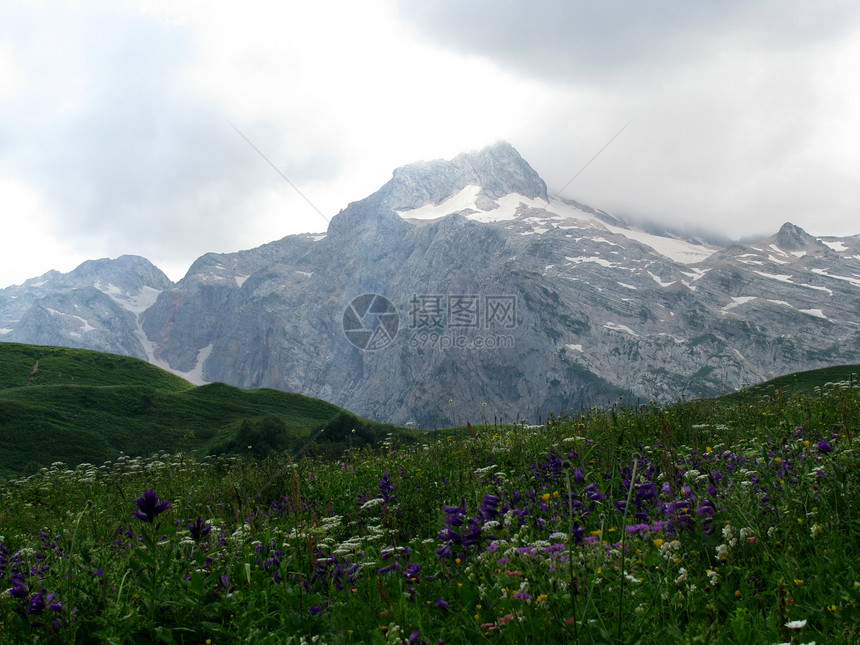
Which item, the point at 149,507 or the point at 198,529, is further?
the point at 198,529

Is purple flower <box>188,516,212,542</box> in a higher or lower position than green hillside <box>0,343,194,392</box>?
lower

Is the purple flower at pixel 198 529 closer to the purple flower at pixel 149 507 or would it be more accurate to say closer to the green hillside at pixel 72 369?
the purple flower at pixel 149 507

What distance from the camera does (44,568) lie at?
561cm

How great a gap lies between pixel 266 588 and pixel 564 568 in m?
2.72

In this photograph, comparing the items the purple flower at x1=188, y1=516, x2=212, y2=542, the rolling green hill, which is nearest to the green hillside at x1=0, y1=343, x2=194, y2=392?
the rolling green hill

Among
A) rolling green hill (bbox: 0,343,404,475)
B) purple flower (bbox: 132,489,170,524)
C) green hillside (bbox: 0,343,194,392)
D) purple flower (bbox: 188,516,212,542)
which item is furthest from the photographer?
green hillside (bbox: 0,343,194,392)

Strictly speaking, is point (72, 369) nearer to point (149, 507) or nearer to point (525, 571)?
point (149, 507)

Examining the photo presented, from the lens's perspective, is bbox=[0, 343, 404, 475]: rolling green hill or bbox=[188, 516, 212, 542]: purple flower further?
bbox=[0, 343, 404, 475]: rolling green hill

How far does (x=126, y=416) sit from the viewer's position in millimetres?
72812

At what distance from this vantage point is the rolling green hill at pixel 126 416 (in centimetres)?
5197

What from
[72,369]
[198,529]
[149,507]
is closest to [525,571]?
[149,507]

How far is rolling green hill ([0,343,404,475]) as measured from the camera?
2046 inches

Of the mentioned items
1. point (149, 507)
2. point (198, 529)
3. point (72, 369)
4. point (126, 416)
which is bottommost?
point (126, 416)

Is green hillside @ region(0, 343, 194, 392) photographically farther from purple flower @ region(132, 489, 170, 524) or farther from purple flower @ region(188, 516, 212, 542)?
purple flower @ region(132, 489, 170, 524)
